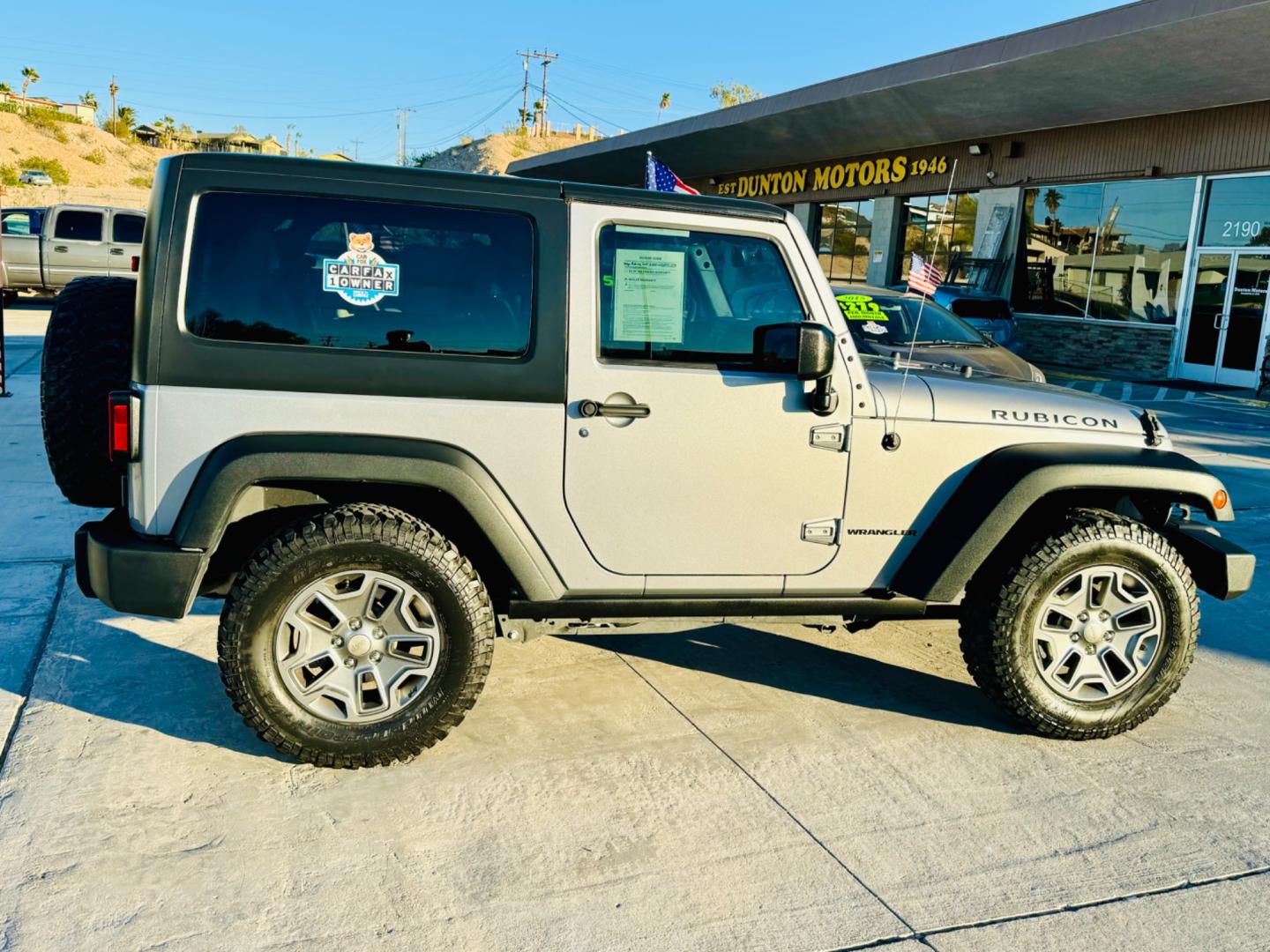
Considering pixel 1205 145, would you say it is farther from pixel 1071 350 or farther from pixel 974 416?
pixel 974 416

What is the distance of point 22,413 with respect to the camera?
980 cm

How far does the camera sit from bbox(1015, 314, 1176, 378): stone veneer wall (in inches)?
770

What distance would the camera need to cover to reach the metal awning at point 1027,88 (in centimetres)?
1494

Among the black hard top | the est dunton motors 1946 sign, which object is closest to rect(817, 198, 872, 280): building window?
the est dunton motors 1946 sign

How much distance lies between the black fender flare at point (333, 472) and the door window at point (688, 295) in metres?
0.62

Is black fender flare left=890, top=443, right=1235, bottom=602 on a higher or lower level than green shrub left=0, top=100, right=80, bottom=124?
lower

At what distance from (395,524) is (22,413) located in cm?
798

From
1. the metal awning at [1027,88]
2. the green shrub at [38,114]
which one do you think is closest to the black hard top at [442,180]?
the metal awning at [1027,88]

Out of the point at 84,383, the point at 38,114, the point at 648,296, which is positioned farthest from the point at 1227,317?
the point at 38,114

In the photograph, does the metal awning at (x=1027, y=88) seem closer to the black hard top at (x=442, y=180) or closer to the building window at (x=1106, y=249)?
the building window at (x=1106, y=249)

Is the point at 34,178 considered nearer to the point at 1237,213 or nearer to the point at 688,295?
the point at 1237,213

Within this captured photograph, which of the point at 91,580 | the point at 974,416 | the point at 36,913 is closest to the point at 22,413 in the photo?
the point at 91,580

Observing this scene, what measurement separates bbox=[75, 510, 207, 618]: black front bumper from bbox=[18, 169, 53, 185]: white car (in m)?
64.8

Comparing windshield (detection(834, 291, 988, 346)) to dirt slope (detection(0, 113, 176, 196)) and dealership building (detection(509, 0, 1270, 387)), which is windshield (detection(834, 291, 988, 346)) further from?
dirt slope (detection(0, 113, 176, 196))
